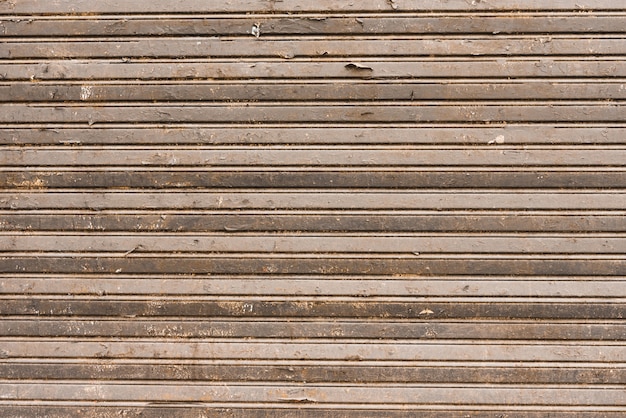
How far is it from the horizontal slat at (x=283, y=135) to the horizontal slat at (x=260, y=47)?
0.38 meters

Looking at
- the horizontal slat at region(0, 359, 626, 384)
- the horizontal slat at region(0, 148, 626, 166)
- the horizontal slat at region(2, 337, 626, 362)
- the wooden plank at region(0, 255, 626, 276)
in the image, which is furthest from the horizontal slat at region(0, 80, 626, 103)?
the horizontal slat at region(0, 359, 626, 384)

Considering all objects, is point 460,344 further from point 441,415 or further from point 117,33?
point 117,33

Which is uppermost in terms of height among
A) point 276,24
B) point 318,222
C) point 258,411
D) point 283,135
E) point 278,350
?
point 276,24

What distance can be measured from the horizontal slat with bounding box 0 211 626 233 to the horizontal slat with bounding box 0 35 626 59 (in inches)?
32.2

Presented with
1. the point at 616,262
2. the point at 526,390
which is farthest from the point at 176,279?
the point at 616,262

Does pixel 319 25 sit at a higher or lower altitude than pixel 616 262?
higher

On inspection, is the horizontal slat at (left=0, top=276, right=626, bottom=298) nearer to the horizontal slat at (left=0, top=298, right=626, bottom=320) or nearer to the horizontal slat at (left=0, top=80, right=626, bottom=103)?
the horizontal slat at (left=0, top=298, right=626, bottom=320)

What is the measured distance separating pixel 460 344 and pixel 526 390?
0.40m

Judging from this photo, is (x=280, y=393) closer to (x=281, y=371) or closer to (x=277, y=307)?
(x=281, y=371)

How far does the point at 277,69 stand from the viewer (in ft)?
6.51

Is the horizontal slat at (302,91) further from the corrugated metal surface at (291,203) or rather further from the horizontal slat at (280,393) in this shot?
the horizontal slat at (280,393)

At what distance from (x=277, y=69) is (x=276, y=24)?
23cm

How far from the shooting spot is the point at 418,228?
1.96 meters

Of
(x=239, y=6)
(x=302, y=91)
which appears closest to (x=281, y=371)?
(x=302, y=91)
